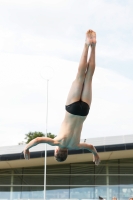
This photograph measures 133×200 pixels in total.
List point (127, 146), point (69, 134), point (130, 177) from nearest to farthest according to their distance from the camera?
1. point (69, 134)
2. point (127, 146)
3. point (130, 177)

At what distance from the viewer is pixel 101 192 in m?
26.4

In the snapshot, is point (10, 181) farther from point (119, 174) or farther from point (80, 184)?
point (119, 174)

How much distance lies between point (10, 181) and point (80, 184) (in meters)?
4.35

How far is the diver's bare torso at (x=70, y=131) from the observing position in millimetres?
11383

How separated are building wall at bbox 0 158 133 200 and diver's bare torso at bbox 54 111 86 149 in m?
15.3

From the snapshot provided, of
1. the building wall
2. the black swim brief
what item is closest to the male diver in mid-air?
the black swim brief

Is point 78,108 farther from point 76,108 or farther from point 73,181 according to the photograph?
point 73,181

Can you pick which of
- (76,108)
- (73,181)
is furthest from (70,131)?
(73,181)

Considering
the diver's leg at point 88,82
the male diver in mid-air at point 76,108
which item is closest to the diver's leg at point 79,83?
the male diver in mid-air at point 76,108

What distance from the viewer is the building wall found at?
87.0 ft

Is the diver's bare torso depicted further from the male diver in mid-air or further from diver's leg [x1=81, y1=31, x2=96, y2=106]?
diver's leg [x1=81, y1=31, x2=96, y2=106]

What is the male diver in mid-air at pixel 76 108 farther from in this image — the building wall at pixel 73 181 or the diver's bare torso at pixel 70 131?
the building wall at pixel 73 181

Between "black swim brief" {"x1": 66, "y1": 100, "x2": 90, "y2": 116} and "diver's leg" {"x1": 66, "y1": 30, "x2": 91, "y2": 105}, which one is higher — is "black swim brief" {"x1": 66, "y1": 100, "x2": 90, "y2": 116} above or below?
below

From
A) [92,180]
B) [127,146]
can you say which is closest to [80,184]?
[92,180]
